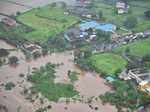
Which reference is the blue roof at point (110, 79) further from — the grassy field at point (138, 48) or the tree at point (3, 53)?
the tree at point (3, 53)

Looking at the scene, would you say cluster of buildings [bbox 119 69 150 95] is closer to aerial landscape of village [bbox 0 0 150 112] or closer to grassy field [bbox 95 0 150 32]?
aerial landscape of village [bbox 0 0 150 112]

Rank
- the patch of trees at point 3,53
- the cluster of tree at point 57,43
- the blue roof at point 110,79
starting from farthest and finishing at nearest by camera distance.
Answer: the cluster of tree at point 57,43, the patch of trees at point 3,53, the blue roof at point 110,79

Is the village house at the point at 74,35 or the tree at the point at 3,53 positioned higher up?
the village house at the point at 74,35

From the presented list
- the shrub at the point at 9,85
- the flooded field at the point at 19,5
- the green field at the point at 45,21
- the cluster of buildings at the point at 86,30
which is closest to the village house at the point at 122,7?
the cluster of buildings at the point at 86,30

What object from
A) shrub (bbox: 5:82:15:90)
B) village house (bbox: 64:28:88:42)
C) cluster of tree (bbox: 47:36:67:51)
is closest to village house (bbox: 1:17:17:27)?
cluster of tree (bbox: 47:36:67:51)

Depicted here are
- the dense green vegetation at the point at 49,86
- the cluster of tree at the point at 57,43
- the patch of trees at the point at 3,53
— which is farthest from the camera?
the cluster of tree at the point at 57,43

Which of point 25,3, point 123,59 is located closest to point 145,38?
point 123,59

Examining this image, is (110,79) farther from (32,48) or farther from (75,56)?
(32,48)

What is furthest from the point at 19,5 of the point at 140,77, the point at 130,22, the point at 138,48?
the point at 140,77
